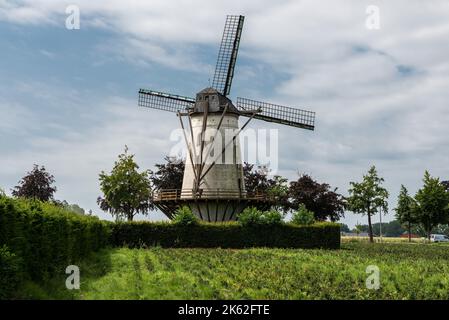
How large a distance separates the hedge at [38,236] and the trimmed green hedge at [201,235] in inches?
651

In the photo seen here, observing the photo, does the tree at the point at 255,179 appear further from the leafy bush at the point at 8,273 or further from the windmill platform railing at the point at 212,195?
the leafy bush at the point at 8,273

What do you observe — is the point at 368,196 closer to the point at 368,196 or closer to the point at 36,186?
the point at 368,196

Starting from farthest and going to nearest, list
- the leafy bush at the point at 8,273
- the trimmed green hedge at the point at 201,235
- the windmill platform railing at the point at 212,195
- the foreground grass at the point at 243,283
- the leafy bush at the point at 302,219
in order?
the windmill platform railing at the point at 212,195, the leafy bush at the point at 302,219, the trimmed green hedge at the point at 201,235, the foreground grass at the point at 243,283, the leafy bush at the point at 8,273

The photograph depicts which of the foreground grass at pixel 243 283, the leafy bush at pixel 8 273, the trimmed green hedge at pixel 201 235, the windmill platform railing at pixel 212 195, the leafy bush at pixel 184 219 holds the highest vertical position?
the windmill platform railing at pixel 212 195

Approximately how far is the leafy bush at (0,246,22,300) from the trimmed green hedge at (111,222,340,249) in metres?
26.4

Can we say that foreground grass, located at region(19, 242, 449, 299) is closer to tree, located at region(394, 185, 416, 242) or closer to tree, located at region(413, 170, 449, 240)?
tree, located at region(413, 170, 449, 240)

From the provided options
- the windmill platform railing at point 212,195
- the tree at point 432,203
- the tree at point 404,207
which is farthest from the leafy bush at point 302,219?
the tree at point 404,207

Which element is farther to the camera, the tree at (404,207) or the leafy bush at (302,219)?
the tree at (404,207)

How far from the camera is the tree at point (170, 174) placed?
69.5m

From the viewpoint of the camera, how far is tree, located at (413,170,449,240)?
225 ft

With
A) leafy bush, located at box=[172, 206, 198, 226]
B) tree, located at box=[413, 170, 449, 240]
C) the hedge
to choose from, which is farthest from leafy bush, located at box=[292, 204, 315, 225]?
tree, located at box=[413, 170, 449, 240]

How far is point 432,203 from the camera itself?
6838 centimetres
